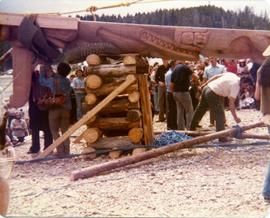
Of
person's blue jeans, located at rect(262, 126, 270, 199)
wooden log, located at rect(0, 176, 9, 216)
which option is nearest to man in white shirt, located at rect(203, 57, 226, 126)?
person's blue jeans, located at rect(262, 126, 270, 199)

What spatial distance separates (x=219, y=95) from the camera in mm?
2457

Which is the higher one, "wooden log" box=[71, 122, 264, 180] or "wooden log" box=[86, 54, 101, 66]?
"wooden log" box=[86, 54, 101, 66]

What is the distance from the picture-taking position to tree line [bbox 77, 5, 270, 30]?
1422mm

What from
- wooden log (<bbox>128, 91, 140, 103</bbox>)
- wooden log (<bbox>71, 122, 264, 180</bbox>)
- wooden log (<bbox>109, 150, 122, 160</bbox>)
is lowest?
wooden log (<bbox>109, 150, 122, 160</bbox>)

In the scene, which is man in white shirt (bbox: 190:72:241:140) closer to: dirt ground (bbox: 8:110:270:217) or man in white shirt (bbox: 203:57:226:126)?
man in white shirt (bbox: 203:57:226:126)

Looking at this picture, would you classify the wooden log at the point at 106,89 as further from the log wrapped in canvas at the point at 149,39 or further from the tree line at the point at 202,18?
the tree line at the point at 202,18

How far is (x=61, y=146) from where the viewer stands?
1.96m

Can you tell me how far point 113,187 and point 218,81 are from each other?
0.90 m

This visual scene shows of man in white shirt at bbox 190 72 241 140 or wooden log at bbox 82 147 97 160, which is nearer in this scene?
wooden log at bbox 82 147 97 160

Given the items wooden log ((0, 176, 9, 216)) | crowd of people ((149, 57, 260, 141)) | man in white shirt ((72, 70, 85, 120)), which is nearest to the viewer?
wooden log ((0, 176, 9, 216))

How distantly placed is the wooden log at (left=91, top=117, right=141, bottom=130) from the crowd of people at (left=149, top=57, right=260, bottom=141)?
32 centimetres

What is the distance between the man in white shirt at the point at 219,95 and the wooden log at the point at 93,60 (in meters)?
0.50

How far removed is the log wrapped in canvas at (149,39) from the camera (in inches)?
68.4

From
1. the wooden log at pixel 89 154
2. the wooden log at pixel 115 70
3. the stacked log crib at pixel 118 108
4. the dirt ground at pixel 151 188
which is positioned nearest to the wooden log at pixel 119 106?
the stacked log crib at pixel 118 108
